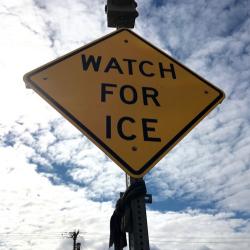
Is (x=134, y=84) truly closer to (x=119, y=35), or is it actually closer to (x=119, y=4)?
(x=119, y=35)

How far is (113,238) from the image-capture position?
2031 millimetres

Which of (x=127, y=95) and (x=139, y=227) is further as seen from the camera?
(x=127, y=95)

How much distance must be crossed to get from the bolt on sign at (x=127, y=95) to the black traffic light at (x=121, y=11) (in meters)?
0.14

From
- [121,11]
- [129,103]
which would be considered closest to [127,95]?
[129,103]

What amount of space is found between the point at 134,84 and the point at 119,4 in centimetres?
82

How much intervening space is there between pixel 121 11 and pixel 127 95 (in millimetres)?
873

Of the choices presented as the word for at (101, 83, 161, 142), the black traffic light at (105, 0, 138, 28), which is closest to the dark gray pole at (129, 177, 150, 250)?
the word for at (101, 83, 161, 142)

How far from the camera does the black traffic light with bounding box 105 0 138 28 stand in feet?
8.77

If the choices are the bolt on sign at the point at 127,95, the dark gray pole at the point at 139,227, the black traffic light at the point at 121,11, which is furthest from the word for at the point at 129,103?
the black traffic light at the point at 121,11

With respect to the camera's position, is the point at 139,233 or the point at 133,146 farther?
the point at 133,146

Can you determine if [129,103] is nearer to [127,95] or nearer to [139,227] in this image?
[127,95]

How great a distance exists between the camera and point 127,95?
223 centimetres

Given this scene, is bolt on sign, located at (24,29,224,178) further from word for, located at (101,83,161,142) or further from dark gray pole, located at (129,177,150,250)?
dark gray pole, located at (129,177,150,250)

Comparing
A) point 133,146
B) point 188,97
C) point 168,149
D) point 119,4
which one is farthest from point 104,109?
point 119,4
